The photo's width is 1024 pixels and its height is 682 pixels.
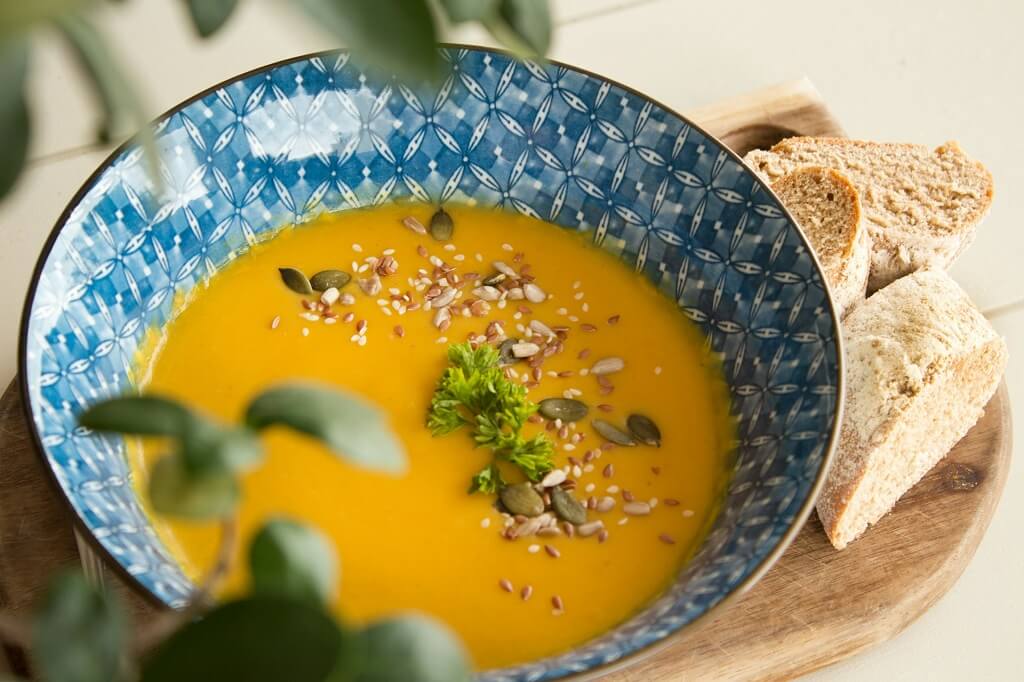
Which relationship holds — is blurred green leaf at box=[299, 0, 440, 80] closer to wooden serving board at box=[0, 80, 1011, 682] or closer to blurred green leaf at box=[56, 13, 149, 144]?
blurred green leaf at box=[56, 13, 149, 144]

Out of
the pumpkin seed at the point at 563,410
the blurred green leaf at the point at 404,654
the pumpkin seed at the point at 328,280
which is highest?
the blurred green leaf at the point at 404,654

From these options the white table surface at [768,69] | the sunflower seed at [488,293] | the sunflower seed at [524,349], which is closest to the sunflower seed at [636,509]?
the sunflower seed at [524,349]

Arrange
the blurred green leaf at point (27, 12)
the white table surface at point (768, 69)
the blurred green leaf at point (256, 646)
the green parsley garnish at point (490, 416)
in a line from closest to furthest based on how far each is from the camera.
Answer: the blurred green leaf at point (27, 12) < the blurred green leaf at point (256, 646) < the green parsley garnish at point (490, 416) < the white table surface at point (768, 69)

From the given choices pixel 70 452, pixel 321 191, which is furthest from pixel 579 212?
pixel 70 452

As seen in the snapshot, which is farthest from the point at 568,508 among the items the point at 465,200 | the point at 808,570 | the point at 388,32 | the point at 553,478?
the point at 388,32

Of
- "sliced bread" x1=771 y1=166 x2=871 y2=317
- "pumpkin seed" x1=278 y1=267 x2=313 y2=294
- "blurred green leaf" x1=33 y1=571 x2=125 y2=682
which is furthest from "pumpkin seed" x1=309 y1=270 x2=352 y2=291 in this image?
"blurred green leaf" x1=33 y1=571 x2=125 y2=682

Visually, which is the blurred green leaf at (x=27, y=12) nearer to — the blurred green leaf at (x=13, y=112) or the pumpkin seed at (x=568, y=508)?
the blurred green leaf at (x=13, y=112)

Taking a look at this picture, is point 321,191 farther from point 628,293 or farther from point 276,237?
point 628,293
